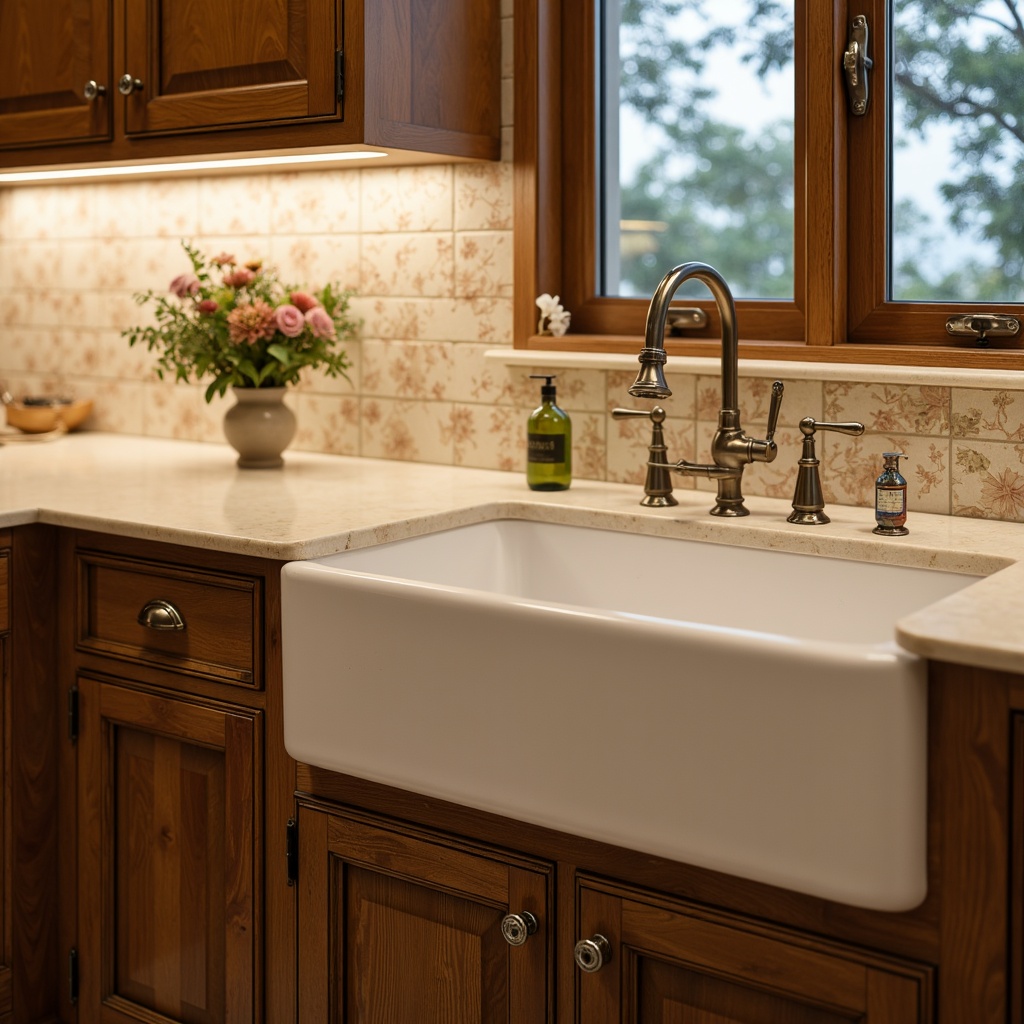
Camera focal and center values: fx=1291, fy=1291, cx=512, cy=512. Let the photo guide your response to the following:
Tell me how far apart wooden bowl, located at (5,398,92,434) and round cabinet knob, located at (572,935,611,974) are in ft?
6.15

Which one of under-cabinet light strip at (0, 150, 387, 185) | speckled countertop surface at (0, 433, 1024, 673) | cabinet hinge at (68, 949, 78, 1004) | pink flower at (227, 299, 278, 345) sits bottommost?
cabinet hinge at (68, 949, 78, 1004)

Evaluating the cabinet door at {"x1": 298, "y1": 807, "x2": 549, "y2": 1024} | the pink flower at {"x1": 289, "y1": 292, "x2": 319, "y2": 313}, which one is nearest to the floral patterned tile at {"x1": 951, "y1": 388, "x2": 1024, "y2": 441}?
the cabinet door at {"x1": 298, "y1": 807, "x2": 549, "y2": 1024}

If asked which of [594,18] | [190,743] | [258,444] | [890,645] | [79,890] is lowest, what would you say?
[79,890]

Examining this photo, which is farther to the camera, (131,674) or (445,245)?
(445,245)

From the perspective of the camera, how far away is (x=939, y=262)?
6.57 ft

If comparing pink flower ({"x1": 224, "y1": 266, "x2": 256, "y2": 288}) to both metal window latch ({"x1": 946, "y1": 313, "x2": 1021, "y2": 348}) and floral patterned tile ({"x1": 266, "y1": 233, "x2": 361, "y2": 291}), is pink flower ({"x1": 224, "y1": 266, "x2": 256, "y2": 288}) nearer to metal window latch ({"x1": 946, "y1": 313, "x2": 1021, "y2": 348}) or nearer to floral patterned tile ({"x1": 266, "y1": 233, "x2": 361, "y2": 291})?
floral patterned tile ({"x1": 266, "y1": 233, "x2": 361, "y2": 291})

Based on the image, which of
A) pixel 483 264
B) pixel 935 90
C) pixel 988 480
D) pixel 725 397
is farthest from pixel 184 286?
pixel 988 480

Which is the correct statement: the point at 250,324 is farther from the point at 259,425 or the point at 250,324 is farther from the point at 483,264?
the point at 483,264

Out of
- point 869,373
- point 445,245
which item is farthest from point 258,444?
point 869,373

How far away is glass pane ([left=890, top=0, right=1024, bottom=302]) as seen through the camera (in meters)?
1.86

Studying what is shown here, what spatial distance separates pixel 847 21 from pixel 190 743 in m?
1.44

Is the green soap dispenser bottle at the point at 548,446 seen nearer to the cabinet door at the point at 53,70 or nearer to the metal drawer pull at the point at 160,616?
the metal drawer pull at the point at 160,616

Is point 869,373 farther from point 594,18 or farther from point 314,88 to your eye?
point 314,88

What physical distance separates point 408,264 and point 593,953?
55.0 inches
